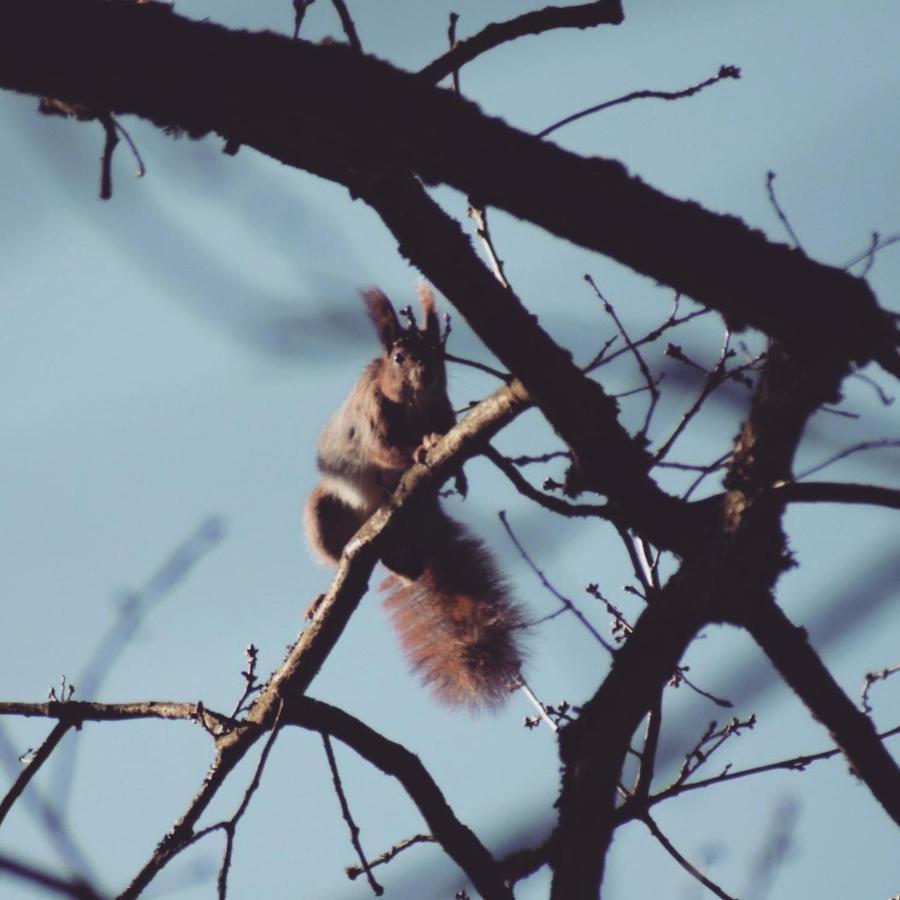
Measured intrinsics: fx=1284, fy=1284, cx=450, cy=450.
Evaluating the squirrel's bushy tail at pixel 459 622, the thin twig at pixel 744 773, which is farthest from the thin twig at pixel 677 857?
the squirrel's bushy tail at pixel 459 622

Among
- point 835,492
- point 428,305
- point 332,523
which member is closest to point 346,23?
point 835,492

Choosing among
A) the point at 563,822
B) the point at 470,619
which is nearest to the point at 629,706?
the point at 563,822

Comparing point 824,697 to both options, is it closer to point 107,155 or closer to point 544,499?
point 544,499

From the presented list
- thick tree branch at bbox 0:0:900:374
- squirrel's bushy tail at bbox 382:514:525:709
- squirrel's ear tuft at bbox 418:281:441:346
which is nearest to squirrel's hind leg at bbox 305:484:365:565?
squirrel's bushy tail at bbox 382:514:525:709

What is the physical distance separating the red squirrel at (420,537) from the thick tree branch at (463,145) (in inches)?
113

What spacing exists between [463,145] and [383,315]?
142 inches

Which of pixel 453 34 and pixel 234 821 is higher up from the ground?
pixel 453 34

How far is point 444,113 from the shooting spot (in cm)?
165

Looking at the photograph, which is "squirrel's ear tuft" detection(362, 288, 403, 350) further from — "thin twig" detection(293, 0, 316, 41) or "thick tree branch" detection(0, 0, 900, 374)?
"thick tree branch" detection(0, 0, 900, 374)

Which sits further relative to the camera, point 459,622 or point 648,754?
point 459,622

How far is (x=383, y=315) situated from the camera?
523 cm

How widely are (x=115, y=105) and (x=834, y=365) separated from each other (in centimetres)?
98

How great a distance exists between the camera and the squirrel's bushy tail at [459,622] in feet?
15.0

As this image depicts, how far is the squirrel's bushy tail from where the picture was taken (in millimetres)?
4586
